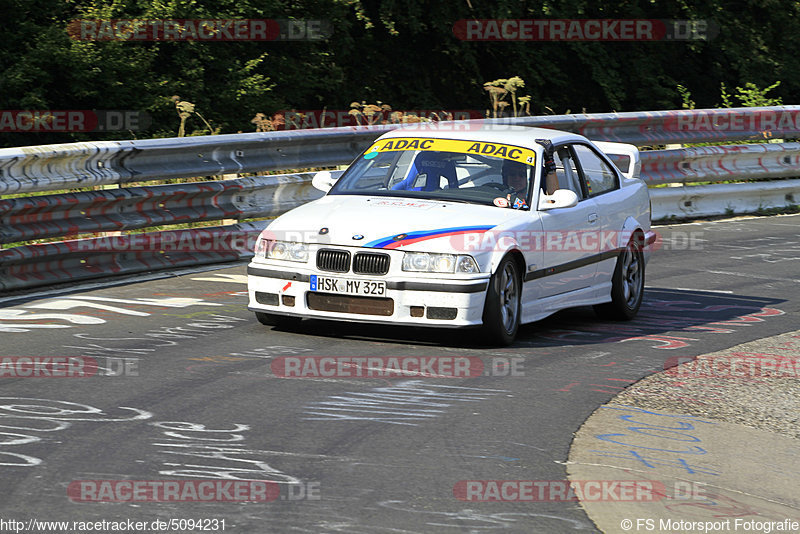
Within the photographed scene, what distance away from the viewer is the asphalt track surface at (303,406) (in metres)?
5.28

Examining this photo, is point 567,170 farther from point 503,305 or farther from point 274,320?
point 274,320

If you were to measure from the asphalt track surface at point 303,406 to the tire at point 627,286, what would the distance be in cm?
12

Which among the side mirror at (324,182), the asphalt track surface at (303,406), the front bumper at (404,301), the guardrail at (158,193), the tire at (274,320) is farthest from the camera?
the guardrail at (158,193)

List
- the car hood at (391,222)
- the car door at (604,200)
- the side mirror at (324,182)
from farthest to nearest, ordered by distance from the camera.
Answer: the car door at (604,200)
the side mirror at (324,182)
the car hood at (391,222)

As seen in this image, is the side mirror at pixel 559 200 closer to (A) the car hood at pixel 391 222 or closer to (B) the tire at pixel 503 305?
(A) the car hood at pixel 391 222

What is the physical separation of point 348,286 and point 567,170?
2346 mm

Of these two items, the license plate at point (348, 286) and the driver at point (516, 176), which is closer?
the license plate at point (348, 286)

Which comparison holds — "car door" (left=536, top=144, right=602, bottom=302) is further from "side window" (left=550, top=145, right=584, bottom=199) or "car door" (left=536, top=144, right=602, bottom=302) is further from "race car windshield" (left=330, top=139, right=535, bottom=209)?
"race car windshield" (left=330, top=139, right=535, bottom=209)

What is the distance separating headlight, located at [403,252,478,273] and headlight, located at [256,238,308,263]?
2.47 ft

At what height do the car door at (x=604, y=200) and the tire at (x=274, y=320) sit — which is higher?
the car door at (x=604, y=200)

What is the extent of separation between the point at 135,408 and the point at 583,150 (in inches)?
199

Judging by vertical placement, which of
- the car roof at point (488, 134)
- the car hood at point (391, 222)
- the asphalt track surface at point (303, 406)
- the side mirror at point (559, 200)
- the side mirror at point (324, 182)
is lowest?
the asphalt track surface at point (303, 406)

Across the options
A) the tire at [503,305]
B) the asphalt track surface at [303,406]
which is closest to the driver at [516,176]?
the tire at [503,305]

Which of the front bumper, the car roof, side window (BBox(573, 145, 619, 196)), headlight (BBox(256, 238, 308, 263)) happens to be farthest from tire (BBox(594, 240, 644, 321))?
headlight (BBox(256, 238, 308, 263))
